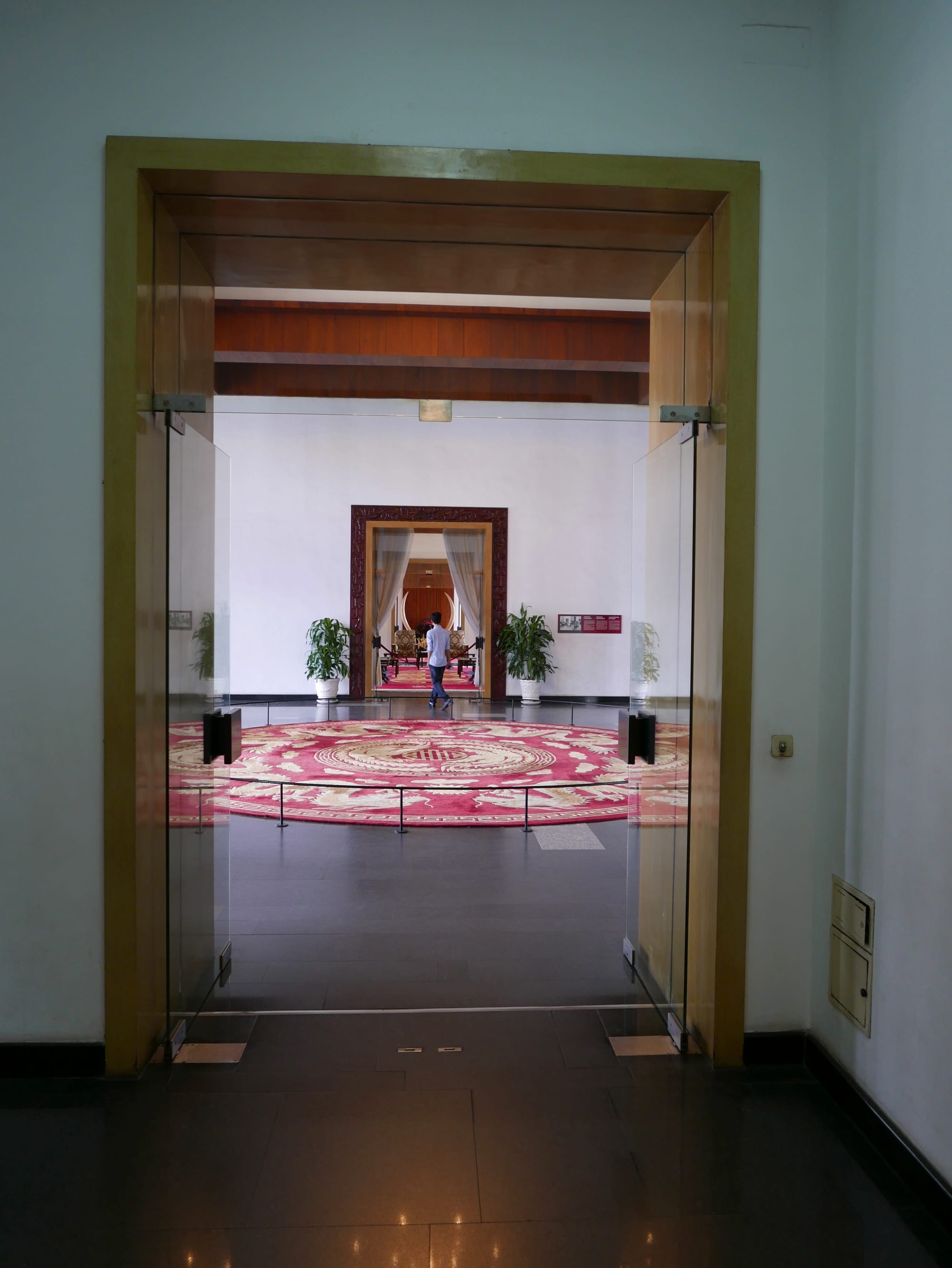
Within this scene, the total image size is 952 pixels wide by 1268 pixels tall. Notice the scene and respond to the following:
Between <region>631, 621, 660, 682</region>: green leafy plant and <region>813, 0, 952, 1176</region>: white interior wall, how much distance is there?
754mm

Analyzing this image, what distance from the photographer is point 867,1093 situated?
105 inches

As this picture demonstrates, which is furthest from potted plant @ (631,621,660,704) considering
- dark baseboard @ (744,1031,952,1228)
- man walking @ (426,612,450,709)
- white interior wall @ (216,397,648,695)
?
white interior wall @ (216,397,648,695)

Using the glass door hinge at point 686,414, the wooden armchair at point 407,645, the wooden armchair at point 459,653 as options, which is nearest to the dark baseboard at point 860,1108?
the glass door hinge at point 686,414

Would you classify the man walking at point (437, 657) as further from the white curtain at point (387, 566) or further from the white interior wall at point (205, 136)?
the white interior wall at point (205, 136)

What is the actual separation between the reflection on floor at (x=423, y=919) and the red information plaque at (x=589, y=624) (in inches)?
328

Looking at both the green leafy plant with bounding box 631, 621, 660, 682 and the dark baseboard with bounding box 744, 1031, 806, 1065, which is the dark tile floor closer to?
the dark baseboard with bounding box 744, 1031, 806, 1065

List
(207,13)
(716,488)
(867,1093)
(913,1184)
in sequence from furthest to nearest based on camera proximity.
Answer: (716,488) → (207,13) → (867,1093) → (913,1184)

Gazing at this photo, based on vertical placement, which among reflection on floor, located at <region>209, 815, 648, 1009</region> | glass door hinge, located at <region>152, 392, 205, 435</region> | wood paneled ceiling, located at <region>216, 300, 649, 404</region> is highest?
wood paneled ceiling, located at <region>216, 300, 649, 404</region>

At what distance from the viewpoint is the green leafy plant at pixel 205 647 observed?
3.45 meters

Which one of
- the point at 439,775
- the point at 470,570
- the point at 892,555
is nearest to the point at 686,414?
the point at 892,555

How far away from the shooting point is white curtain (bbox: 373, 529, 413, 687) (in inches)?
592

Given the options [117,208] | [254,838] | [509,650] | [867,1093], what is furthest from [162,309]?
[509,650]

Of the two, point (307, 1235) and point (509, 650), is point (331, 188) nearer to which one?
point (307, 1235)

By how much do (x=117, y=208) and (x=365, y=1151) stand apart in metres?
3.08
